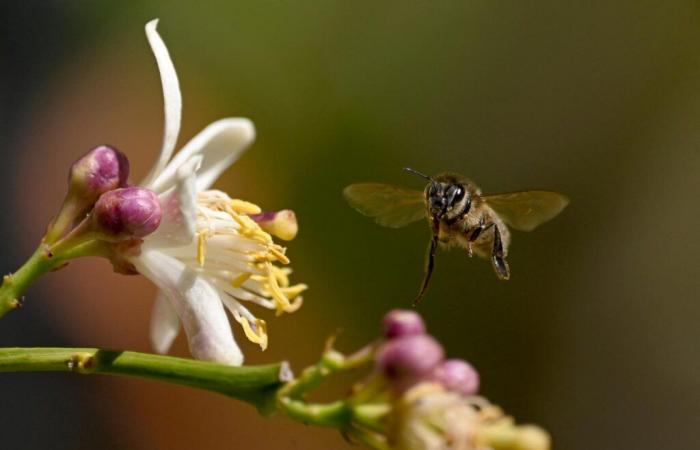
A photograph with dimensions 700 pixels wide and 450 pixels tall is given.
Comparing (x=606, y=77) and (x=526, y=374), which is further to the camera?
(x=606, y=77)

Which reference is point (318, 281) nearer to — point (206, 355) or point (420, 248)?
point (420, 248)

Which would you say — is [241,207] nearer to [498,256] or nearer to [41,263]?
[41,263]

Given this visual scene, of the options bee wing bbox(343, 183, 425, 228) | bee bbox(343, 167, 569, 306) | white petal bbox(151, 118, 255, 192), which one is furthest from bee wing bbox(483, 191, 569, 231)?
white petal bbox(151, 118, 255, 192)

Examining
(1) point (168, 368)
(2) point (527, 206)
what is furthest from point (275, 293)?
(2) point (527, 206)

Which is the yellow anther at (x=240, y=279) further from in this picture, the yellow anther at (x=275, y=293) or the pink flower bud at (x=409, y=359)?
the pink flower bud at (x=409, y=359)

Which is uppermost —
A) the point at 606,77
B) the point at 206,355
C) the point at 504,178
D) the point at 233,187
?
the point at 606,77

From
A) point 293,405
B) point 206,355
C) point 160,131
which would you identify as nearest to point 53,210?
point 160,131
